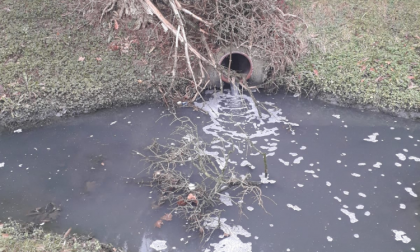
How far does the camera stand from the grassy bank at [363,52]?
6.77 meters

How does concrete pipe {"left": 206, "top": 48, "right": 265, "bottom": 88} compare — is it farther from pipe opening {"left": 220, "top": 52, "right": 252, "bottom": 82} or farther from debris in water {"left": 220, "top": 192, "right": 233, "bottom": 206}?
debris in water {"left": 220, "top": 192, "right": 233, "bottom": 206}

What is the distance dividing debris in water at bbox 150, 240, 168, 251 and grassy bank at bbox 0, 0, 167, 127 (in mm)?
3291

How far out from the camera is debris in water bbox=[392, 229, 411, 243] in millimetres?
4285

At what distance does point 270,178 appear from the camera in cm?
516

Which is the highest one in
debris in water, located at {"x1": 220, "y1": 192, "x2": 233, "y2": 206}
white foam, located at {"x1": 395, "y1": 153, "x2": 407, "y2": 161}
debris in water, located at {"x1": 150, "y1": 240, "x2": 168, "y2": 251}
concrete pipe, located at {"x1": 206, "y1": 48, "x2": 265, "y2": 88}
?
concrete pipe, located at {"x1": 206, "y1": 48, "x2": 265, "y2": 88}

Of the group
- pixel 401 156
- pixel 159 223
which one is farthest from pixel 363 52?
pixel 159 223

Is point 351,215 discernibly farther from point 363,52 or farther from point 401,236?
point 363,52

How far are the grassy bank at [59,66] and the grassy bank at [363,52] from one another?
3386 mm

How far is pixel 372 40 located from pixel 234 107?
339 cm

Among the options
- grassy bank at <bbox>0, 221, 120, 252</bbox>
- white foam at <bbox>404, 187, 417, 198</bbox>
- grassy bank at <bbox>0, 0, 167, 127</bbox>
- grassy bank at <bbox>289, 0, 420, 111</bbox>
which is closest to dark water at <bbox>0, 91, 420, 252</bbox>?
white foam at <bbox>404, 187, 417, 198</bbox>

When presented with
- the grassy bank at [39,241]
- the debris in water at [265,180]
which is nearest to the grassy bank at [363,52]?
the debris in water at [265,180]

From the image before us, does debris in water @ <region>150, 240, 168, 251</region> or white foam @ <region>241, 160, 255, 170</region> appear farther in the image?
white foam @ <region>241, 160, 255, 170</region>

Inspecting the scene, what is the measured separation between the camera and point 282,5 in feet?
26.3

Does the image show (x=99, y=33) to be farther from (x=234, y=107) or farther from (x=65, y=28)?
(x=234, y=107)
